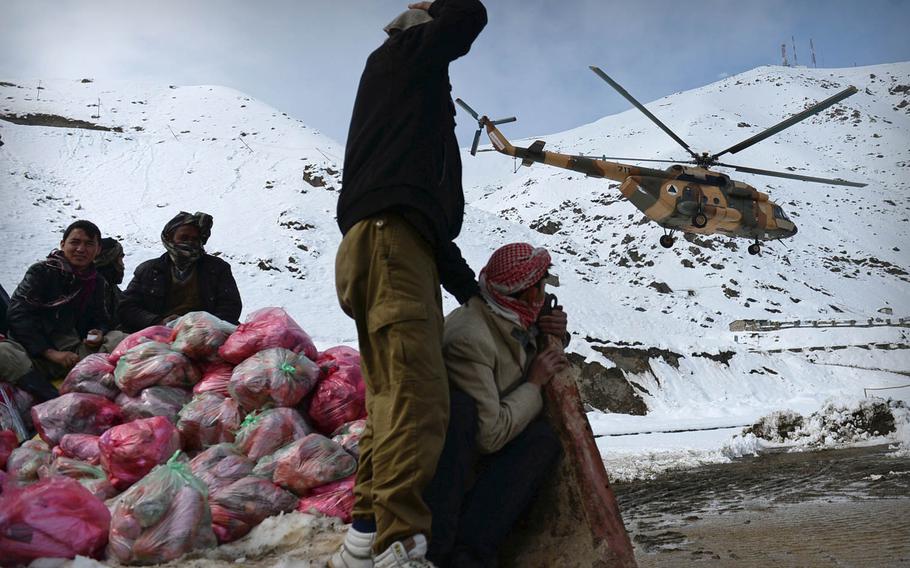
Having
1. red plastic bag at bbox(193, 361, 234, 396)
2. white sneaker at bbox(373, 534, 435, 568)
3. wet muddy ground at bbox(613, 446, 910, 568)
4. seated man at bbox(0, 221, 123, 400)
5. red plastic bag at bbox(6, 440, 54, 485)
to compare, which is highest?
seated man at bbox(0, 221, 123, 400)

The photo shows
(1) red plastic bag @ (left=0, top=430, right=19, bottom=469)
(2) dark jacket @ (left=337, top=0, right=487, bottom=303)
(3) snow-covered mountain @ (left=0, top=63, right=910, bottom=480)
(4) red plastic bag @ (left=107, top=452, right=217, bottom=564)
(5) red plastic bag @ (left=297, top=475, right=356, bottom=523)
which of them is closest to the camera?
(2) dark jacket @ (left=337, top=0, right=487, bottom=303)

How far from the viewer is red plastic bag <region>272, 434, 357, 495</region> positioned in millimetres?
2605

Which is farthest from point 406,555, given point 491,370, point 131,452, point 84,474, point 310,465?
point 84,474

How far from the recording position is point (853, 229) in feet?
131

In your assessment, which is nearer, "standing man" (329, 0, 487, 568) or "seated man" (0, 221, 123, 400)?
"standing man" (329, 0, 487, 568)

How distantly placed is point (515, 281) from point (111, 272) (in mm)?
4085

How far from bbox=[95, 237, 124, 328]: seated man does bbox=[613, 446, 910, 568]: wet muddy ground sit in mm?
3859

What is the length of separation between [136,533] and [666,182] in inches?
602

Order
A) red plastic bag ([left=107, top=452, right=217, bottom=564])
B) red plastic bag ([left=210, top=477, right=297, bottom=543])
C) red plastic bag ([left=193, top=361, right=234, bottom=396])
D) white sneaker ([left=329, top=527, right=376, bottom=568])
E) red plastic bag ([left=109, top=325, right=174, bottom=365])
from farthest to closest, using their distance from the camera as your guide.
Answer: red plastic bag ([left=109, top=325, right=174, bottom=365]), red plastic bag ([left=193, top=361, right=234, bottom=396]), red plastic bag ([left=210, top=477, right=297, bottom=543]), red plastic bag ([left=107, top=452, right=217, bottom=564]), white sneaker ([left=329, top=527, right=376, bottom=568])

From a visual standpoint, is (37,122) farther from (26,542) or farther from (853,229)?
(853,229)

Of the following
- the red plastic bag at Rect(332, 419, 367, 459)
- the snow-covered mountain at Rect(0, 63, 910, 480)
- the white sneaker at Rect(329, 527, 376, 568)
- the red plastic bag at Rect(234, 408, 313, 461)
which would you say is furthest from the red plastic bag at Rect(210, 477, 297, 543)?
the snow-covered mountain at Rect(0, 63, 910, 480)

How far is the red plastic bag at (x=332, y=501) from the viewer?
248 centimetres

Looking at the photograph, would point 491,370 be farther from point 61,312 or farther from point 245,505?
point 61,312

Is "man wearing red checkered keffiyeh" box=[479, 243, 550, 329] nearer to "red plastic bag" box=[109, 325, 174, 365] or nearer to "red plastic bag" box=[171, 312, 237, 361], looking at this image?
"red plastic bag" box=[171, 312, 237, 361]
